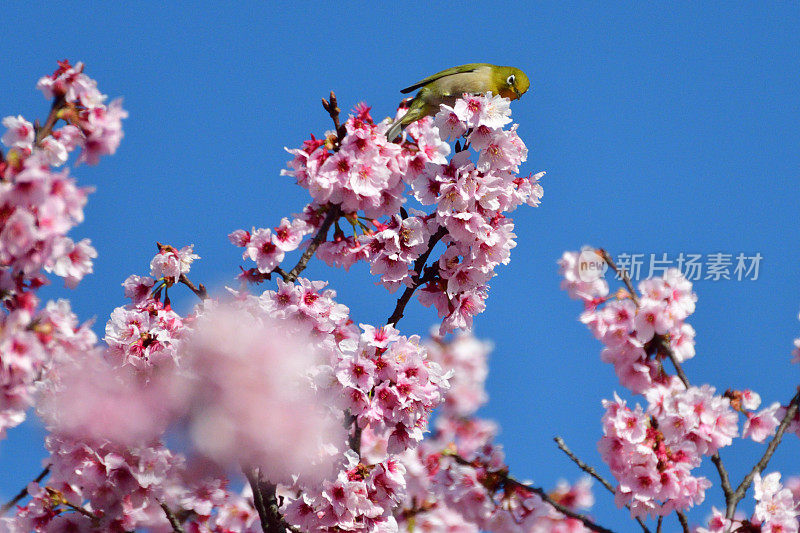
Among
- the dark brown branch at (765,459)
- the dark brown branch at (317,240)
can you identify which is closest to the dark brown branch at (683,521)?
the dark brown branch at (765,459)

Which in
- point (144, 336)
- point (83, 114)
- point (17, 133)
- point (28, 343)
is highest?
point (83, 114)

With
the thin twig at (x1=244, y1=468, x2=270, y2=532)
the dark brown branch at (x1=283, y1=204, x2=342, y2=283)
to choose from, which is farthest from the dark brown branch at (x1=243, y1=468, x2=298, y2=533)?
the dark brown branch at (x1=283, y1=204, x2=342, y2=283)

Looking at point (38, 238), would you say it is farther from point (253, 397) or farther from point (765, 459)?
point (765, 459)

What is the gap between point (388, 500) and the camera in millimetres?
5594

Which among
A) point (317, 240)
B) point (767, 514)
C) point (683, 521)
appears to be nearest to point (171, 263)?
point (317, 240)

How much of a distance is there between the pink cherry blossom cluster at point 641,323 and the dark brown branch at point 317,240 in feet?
5.59

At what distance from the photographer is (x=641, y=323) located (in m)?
5.16

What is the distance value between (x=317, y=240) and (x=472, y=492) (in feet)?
9.38

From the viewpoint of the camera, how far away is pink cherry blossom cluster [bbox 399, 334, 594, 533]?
6.64m

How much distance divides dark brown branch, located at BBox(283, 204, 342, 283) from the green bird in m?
0.82

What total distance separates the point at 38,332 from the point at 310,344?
196 centimetres

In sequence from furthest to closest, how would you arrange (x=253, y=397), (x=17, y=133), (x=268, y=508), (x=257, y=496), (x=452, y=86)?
(x=452, y=86) → (x=268, y=508) → (x=257, y=496) → (x=253, y=397) → (x=17, y=133)

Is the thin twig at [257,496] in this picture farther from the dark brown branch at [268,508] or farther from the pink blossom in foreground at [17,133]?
the pink blossom in foreground at [17,133]

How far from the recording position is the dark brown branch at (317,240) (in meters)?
5.70
